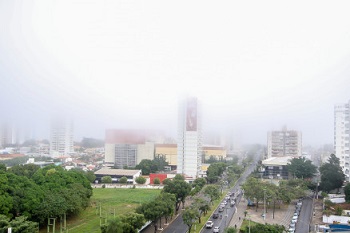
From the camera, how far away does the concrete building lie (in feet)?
125

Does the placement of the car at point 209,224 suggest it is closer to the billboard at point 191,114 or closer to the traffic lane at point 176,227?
the traffic lane at point 176,227

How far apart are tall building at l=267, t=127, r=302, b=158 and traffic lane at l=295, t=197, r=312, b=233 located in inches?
793

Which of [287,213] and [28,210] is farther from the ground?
[28,210]

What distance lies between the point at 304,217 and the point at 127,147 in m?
25.8

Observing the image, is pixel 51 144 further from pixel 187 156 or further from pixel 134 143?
pixel 187 156

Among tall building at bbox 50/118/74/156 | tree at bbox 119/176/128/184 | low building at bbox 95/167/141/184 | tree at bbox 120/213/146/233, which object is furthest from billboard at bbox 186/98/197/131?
tall building at bbox 50/118/74/156

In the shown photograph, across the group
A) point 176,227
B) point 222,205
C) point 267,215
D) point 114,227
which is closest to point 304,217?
point 267,215

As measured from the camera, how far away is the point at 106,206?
18609mm

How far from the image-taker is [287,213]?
17312 mm

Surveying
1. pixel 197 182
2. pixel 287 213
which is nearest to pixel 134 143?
pixel 197 182

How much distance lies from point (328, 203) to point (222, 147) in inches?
1124

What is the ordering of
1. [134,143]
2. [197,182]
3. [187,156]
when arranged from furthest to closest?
[134,143]
[187,156]
[197,182]

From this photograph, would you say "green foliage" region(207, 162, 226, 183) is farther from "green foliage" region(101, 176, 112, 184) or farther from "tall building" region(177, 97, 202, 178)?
"green foliage" region(101, 176, 112, 184)

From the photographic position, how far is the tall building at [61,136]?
50.0 m
